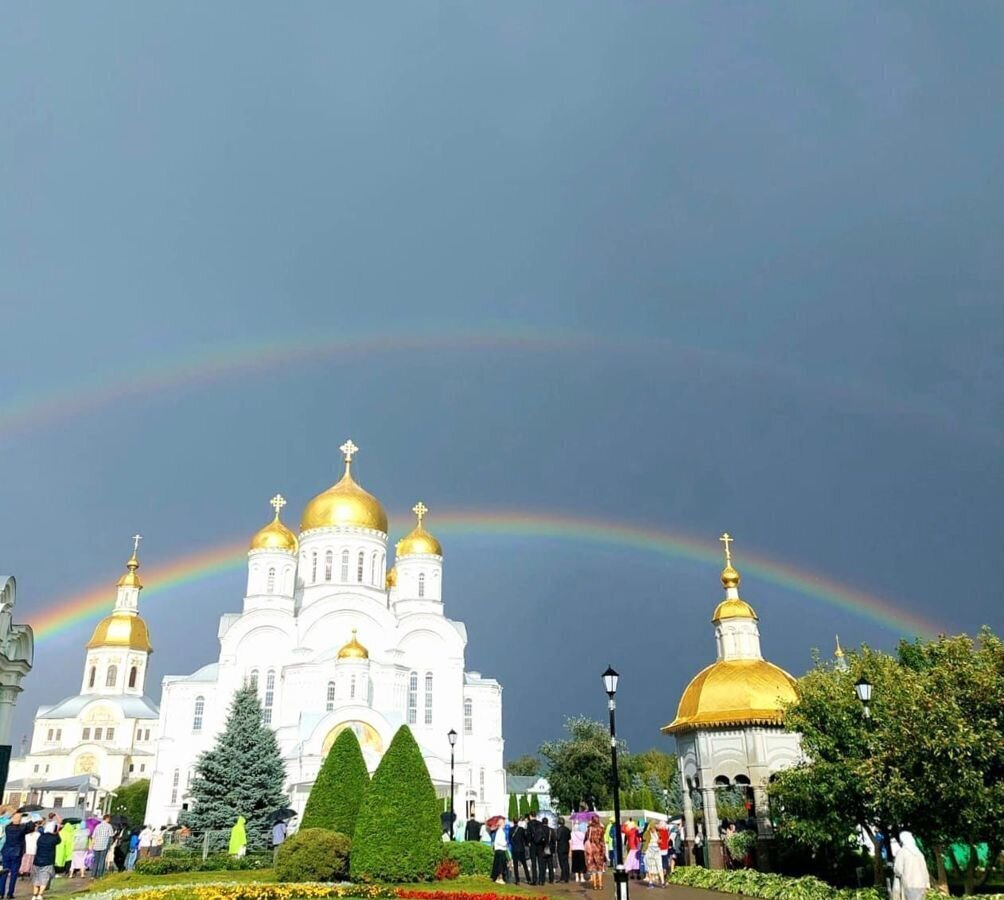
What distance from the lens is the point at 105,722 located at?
71.1 meters

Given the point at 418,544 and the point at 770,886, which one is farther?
the point at 418,544

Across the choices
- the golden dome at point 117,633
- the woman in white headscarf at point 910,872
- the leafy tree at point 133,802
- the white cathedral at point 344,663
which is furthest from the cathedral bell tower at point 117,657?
the woman in white headscarf at point 910,872

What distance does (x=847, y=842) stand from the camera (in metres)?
18.7

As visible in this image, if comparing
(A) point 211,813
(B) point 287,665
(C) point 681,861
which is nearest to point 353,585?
(B) point 287,665

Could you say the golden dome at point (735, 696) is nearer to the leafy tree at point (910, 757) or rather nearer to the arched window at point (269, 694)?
the leafy tree at point (910, 757)

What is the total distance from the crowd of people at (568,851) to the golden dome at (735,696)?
3767mm

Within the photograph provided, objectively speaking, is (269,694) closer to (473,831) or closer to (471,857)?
(473,831)

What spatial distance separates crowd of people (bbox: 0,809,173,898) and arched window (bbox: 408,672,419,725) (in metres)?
17.3

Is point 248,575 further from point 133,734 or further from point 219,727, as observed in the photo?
point 133,734

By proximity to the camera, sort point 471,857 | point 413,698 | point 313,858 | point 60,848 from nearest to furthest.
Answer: point 313,858 → point 471,857 → point 60,848 → point 413,698

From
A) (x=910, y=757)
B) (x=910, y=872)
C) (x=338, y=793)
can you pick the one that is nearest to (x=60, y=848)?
(x=338, y=793)

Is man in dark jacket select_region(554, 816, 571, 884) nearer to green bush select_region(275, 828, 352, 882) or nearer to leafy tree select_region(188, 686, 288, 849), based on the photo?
green bush select_region(275, 828, 352, 882)

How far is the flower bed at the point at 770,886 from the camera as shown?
1549cm

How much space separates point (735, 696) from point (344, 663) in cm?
2330
